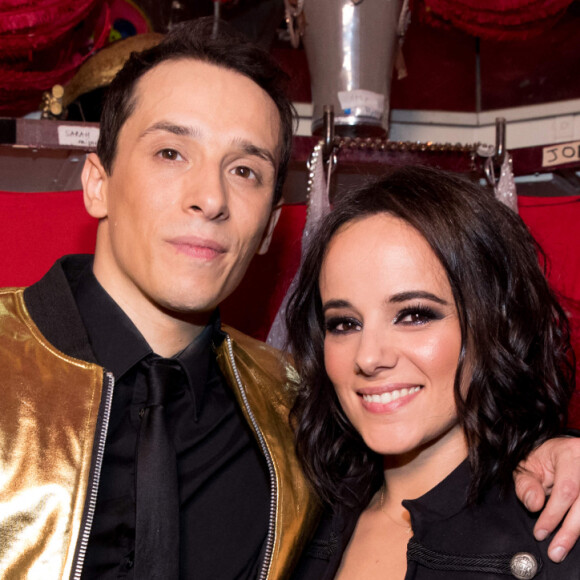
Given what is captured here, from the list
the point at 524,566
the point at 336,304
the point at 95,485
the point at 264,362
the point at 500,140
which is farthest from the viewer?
the point at 500,140

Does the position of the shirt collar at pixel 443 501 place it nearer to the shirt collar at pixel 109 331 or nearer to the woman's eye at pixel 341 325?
the woman's eye at pixel 341 325

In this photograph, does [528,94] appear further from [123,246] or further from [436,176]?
[123,246]

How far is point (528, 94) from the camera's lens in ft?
9.57

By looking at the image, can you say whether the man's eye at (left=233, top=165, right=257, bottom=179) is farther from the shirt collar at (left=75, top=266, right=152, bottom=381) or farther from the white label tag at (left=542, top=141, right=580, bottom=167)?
the white label tag at (left=542, top=141, right=580, bottom=167)

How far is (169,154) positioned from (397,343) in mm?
621

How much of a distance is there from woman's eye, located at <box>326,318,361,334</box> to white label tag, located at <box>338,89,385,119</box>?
2.35ft

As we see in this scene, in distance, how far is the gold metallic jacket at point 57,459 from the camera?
1.31 metres

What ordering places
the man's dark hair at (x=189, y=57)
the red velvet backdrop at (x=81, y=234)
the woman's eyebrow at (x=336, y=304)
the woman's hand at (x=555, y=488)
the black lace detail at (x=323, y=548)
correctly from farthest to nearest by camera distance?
the red velvet backdrop at (x=81, y=234) → the man's dark hair at (x=189, y=57) → the black lace detail at (x=323, y=548) → the woman's eyebrow at (x=336, y=304) → the woman's hand at (x=555, y=488)

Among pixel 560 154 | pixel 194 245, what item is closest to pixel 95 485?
pixel 194 245

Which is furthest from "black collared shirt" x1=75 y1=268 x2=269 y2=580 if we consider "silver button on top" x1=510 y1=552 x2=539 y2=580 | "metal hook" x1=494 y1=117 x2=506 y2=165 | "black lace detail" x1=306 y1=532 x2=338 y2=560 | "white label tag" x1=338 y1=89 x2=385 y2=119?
"metal hook" x1=494 y1=117 x2=506 y2=165

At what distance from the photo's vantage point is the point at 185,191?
1577 mm

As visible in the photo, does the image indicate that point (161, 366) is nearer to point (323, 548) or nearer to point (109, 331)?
point (109, 331)

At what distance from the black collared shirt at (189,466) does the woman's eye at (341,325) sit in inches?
11.8

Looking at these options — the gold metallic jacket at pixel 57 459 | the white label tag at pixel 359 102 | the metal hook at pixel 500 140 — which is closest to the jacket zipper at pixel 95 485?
the gold metallic jacket at pixel 57 459
